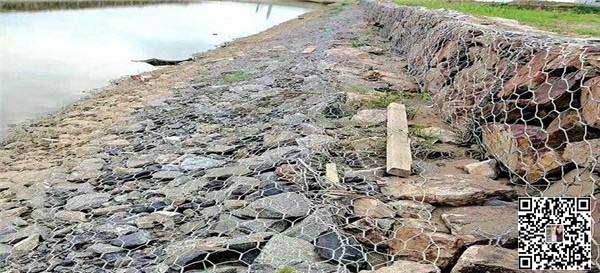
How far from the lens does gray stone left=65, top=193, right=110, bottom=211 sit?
4281 millimetres

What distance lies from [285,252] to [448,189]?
45.5 inches

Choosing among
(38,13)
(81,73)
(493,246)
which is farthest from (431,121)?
(38,13)

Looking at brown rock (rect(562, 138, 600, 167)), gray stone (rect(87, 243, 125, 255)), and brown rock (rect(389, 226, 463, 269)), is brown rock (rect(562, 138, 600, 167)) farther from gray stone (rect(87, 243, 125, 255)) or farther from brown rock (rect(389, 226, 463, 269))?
gray stone (rect(87, 243, 125, 255))

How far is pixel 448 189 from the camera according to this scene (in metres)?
3.38

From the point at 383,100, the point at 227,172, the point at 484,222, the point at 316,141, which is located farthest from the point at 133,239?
the point at 383,100

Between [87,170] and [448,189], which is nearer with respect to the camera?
[448,189]

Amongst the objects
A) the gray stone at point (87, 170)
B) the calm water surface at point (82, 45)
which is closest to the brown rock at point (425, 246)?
the gray stone at point (87, 170)

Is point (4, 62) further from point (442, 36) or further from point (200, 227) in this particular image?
point (200, 227)

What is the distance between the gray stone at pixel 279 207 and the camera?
333 centimetres

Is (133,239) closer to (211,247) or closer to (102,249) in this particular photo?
(102,249)

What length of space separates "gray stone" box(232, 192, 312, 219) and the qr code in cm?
127

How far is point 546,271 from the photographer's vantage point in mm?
2381

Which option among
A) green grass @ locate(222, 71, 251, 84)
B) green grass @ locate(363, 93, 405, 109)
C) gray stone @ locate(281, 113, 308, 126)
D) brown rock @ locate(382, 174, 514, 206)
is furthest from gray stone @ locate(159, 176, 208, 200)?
green grass @ locate(222, 71, 251, 84)

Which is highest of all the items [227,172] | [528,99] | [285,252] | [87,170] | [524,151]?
[528,99]
